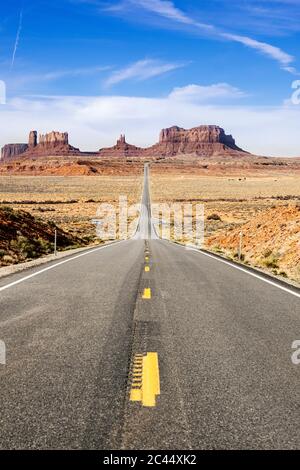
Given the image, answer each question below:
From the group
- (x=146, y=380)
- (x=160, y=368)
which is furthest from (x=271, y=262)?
(x=146, y=380)

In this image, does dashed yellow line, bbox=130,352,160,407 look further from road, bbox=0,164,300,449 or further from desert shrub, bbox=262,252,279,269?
desert shrub, bbox=262,252,279,269

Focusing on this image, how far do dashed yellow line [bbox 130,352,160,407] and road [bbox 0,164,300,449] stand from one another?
0.08m

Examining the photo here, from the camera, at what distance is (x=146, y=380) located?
4.83m

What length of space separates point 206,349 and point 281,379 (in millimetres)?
1189

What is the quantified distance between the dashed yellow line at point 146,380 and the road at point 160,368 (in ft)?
0.27

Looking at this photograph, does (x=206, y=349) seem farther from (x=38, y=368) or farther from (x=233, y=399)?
(x=38, y=368)

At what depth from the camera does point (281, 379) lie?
16.4 feet

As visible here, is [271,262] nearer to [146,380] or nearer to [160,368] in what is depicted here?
[160,368]

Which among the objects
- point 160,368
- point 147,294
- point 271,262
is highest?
point 160,368

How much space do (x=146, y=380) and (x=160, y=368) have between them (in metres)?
0.42

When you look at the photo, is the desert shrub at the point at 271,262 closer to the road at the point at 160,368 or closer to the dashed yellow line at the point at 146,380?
the road at the point at 160,368

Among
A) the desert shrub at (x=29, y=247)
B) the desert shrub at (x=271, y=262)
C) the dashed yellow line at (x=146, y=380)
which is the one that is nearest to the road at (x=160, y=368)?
the dashed yellow line at (x=146, y=380)

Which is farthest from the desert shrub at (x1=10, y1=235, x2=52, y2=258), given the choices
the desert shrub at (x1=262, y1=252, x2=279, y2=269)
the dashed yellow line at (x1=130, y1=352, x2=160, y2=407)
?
the dashed yellow line at (x1=130, y1=352, x2=160, y2=407)
